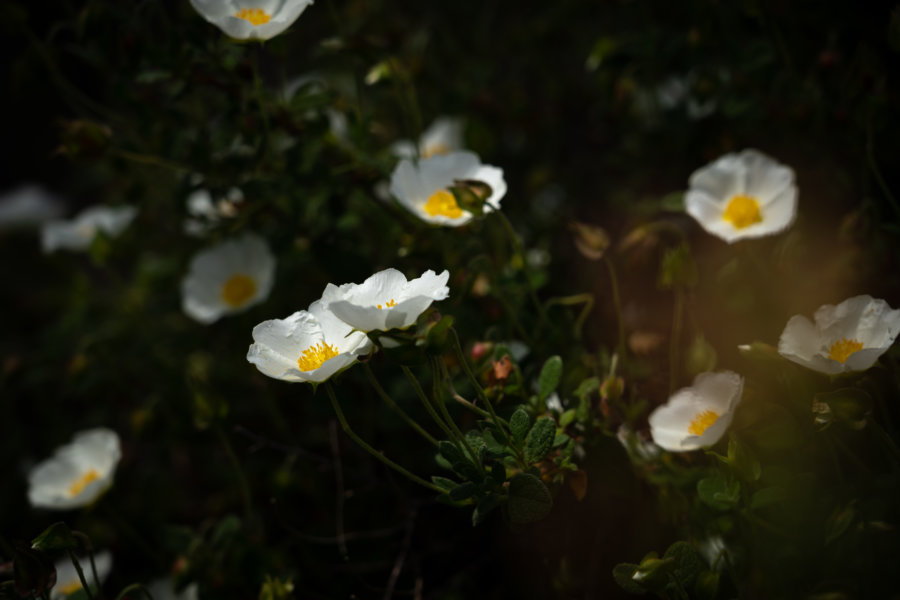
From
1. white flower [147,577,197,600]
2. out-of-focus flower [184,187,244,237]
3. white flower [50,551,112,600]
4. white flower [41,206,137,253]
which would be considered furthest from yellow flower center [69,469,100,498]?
white flower [41,206,137,253]

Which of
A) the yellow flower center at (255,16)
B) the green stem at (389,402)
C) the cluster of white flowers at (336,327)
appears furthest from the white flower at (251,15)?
the green stem at (389,402)

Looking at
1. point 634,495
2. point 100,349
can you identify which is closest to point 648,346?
point 634,495

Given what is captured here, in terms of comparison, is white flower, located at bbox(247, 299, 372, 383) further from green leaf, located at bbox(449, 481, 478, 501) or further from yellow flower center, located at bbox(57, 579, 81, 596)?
yellow flower center, located at bbox(57, 579, 81, 596)

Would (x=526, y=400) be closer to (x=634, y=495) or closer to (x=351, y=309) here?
(x=634, y=495)

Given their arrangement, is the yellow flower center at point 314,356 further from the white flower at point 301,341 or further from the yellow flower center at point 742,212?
the yellow flower center at point 742,212

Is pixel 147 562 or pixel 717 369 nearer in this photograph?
pixel 717 369

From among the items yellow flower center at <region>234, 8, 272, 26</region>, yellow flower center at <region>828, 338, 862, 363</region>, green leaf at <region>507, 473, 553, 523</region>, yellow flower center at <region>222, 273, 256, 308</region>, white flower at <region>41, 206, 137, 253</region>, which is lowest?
white flower at <region>41, 206, 137, 253</region>
